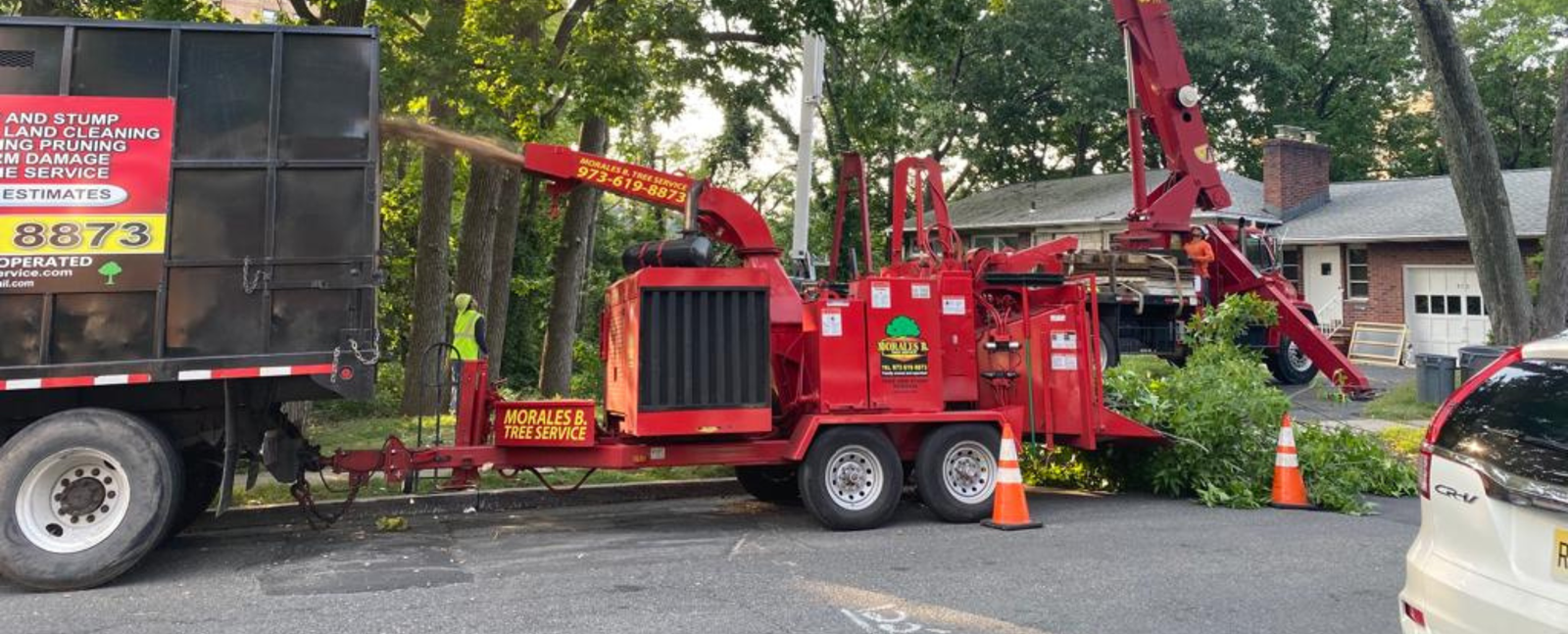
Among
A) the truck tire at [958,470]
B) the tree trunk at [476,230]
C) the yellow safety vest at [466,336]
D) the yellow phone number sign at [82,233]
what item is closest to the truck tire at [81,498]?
the yellow phone number sign at [82,233]

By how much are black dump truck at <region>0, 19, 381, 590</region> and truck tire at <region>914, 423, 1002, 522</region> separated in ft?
13.5

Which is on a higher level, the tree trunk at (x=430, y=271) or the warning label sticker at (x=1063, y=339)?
the tree trunk at (x=430, y=271)

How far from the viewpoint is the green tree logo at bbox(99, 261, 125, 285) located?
6234mm

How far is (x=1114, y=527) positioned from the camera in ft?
26.0

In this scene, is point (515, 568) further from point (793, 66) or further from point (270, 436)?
point (793, 66)

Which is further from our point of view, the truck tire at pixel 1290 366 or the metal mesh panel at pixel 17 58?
the truck tire at pixel 1290 366

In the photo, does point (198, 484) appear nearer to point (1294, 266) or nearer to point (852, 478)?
point (852, 478)

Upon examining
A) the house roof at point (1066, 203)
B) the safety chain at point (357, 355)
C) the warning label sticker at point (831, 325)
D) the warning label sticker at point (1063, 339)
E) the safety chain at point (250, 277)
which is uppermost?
the house roof at point (1066, 203)

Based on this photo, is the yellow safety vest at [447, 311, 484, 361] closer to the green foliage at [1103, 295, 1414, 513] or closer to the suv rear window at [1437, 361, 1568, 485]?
the green foliage at [1103, 295, 1414, 513]

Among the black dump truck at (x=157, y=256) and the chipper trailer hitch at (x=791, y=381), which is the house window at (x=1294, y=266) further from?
the black dump truck at (x=157, y=256)

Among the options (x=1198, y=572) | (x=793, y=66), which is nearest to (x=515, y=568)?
(x=1198, y=572)

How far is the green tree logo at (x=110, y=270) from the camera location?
20.5 ft

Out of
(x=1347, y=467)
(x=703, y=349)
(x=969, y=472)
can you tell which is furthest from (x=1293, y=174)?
(x=703, y=349)

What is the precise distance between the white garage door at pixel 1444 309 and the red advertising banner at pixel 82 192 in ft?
83.6
